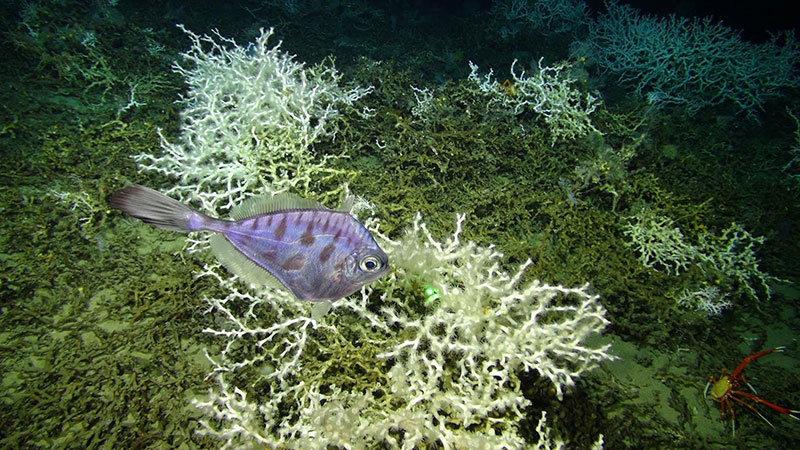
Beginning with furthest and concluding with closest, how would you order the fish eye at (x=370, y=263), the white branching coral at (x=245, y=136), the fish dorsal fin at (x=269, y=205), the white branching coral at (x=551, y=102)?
the white branching coral at (x=551, y=102), the white branching coral at (x=245, y=136), the fish dorsal fin at (x=269, y=205), the fish eye at (x=370, y=263)

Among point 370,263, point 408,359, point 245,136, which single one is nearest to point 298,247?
point 370,263

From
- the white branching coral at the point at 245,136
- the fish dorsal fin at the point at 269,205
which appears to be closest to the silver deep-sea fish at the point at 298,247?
the fish dorsal fin at the point at 269,205

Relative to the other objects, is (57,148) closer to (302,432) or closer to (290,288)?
(290,288)

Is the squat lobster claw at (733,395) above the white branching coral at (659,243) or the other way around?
the other way around

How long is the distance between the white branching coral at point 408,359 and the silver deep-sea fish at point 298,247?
0.61 m

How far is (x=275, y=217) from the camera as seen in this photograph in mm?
1993

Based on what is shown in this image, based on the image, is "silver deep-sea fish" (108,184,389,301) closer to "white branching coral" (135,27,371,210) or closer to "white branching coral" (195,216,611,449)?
"white branching coral" (195,216,611,449)

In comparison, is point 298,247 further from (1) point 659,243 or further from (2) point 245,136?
(1) point 659,243

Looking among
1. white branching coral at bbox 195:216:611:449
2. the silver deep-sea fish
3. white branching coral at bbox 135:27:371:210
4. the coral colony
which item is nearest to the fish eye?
the silver deep-sea fish

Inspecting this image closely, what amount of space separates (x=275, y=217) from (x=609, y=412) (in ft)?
9.29

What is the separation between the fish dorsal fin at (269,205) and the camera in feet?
6.55

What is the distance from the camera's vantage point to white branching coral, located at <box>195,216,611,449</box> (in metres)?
2.11

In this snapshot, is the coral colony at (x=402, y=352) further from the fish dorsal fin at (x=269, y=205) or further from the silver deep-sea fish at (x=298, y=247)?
the fish dorsal fin at (x=269, y=205)

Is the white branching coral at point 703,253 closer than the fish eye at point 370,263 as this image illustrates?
No
